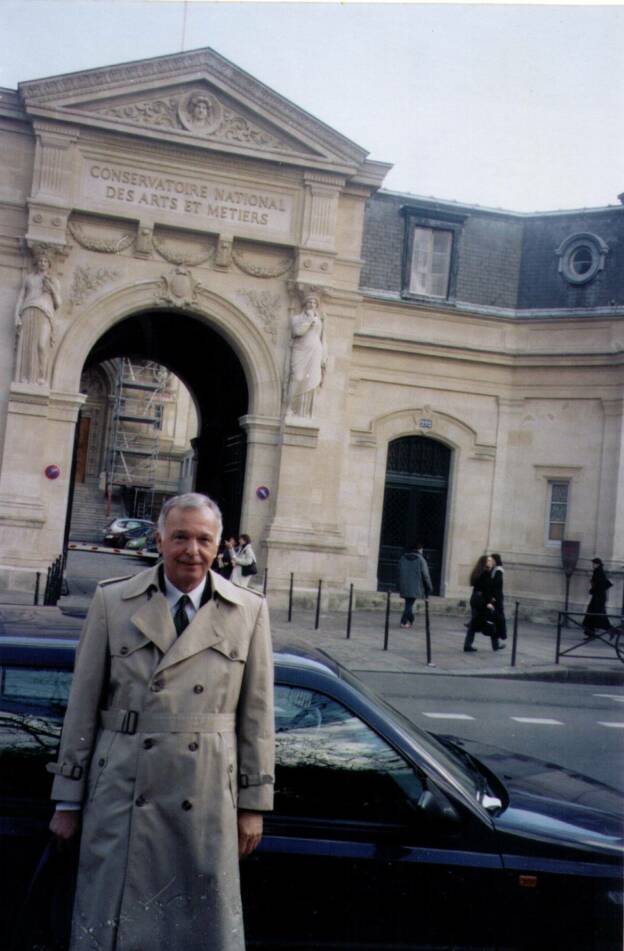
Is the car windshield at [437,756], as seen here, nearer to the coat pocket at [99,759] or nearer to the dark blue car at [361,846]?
the dark blue car at [361,846]

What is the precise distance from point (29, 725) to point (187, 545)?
109 centimetres

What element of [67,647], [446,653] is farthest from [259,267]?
[67,647]

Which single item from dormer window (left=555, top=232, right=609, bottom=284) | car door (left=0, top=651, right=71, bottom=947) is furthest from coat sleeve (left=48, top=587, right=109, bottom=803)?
dormer window (left=555, top=232, right=609, bottom=284)

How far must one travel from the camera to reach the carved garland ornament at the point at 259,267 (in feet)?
68.8

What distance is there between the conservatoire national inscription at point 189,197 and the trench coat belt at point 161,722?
1847cm

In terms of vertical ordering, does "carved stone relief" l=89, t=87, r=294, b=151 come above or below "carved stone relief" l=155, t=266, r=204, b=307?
above

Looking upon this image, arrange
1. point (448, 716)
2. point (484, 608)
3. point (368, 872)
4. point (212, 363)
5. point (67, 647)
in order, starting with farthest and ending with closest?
point (212, 363), point (484, 608), point (448, 716), point (67, 647), point (368, 872)

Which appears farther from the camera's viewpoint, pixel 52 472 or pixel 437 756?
pixel 52 472

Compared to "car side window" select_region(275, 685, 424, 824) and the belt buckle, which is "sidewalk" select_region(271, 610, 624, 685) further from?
the belt buckle

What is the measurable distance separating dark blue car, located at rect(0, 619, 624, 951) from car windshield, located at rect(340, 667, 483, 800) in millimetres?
35

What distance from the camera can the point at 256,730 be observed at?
3209mm

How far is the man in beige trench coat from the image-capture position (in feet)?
9.89

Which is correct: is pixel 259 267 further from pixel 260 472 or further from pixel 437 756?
pixel 437 756

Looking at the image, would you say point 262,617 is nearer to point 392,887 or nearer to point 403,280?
point 392,887
